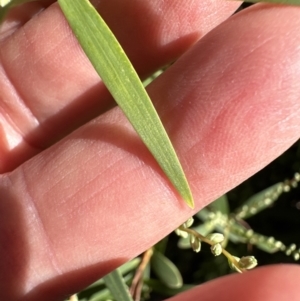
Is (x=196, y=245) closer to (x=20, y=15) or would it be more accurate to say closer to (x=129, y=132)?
(x=129, y=132)

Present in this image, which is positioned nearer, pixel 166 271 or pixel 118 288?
pixel 118 288

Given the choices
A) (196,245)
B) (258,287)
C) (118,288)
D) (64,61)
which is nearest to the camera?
(258,287)

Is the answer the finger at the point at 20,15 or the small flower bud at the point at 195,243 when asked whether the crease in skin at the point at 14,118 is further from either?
the small flower bud at the point at 195,243

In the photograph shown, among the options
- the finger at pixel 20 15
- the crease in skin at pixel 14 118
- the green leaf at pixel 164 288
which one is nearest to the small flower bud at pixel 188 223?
the green leaf at pixel 164 288

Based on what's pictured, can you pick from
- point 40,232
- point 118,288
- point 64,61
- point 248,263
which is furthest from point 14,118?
point 248,263

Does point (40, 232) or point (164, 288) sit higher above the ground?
point (40, 232)

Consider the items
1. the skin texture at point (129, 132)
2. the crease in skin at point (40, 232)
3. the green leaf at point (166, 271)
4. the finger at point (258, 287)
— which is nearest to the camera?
the finger at point (258, 287)
